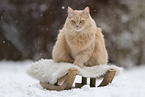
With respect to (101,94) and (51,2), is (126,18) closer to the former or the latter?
(51,2)

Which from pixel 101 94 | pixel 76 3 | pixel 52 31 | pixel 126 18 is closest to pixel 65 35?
pixel 101 94

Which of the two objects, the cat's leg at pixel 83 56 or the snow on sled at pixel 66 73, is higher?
the cat's leg at pixel 83 56

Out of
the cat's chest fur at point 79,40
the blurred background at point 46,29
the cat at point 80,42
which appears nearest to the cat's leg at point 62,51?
the cat at point 80,42

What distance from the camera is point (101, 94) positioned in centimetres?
150

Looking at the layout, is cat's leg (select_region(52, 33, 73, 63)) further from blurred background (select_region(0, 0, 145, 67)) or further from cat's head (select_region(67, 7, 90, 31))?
blurred background (select_region(0, 0, 145, 67))

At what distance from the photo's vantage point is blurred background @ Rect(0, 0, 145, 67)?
172 inches

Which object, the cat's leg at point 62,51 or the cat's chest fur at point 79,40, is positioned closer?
the cat's chest fur at point 79,40

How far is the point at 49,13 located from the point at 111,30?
1452 mm

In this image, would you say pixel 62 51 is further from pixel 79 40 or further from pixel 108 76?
pixel 108 76

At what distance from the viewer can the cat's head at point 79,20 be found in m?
1.81

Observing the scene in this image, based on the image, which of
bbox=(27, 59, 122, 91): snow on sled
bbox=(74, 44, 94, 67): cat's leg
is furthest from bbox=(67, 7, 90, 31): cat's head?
bbox=(27, 59, 122, 91): snow on sled

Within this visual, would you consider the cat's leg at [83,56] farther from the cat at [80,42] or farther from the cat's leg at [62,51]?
the cat's leg at [62,51]

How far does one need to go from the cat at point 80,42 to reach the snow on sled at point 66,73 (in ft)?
0.36

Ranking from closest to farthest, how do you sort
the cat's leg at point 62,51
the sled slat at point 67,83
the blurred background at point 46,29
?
the sled slat at point 67,83 → the cat's leg at point 62,51 → the blurred background at point 46,29
